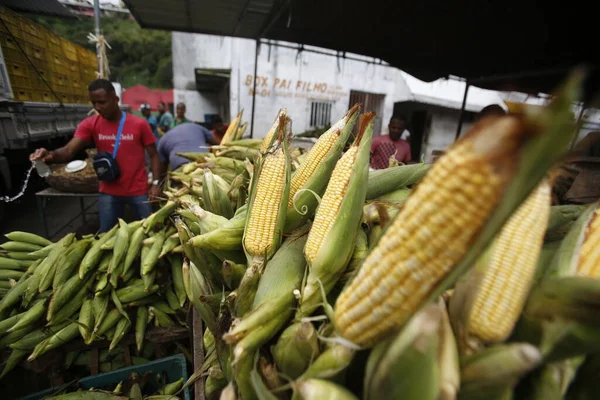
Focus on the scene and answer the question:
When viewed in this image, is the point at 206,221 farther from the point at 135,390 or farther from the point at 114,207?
the point at 114,207

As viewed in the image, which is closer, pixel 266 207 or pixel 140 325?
pixel 266 207

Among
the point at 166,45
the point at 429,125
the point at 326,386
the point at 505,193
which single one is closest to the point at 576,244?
the point at 505,193

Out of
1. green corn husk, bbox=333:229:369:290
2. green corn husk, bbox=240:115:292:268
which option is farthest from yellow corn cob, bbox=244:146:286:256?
green corn husk, bbox=333:229:369:290

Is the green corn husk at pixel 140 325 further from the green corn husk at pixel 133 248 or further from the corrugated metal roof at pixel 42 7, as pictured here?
the corrugated metal roof at pixel 42 7

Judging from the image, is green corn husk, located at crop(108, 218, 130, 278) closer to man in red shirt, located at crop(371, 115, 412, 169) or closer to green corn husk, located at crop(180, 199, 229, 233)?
green corn husk, located at crop(180, 199, 229, 233)

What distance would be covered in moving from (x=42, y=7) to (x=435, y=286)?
979cm

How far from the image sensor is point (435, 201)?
512 mm

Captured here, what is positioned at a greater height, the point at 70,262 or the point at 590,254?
the point at 590,254

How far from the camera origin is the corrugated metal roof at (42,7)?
588 centimetres

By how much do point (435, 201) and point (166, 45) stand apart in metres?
49.4

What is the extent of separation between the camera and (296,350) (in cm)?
75

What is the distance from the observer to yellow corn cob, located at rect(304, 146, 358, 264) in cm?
95

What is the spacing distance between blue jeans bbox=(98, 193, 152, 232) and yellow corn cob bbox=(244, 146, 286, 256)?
278 cm

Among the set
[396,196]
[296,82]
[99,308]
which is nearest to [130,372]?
[99,308]
